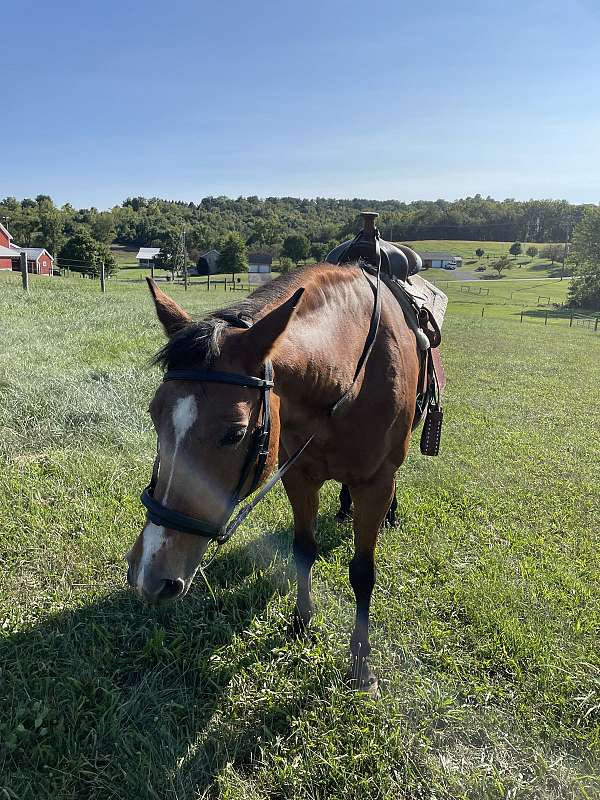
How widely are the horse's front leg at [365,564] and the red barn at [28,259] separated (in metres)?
42.8

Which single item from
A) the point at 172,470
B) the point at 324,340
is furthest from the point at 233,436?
the point at 324,340

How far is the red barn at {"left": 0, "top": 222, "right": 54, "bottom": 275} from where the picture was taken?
38938mm

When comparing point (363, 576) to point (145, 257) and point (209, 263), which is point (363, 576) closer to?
point (209, 263)

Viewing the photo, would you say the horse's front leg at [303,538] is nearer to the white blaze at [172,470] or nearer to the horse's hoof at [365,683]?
the horse's hoof at [365,683]

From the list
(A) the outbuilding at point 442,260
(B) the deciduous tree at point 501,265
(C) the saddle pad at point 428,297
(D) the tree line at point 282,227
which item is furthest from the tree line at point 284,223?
(C) the saddle pad at point 428,297

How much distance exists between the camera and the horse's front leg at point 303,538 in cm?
283

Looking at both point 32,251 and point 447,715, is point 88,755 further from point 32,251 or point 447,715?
point 32,251

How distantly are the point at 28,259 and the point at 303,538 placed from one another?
49.4 meters

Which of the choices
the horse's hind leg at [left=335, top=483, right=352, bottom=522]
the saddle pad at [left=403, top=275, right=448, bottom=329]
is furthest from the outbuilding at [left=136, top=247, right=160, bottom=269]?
the horse's hind leg at [left=335, top=483, right=352, bottom=522]

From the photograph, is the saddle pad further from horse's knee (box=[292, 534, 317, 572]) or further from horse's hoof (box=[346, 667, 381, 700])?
horse's hoof (box=[346, 667, 381, 700])

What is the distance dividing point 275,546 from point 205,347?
2.50 meters

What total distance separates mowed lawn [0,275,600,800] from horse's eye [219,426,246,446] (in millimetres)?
1518

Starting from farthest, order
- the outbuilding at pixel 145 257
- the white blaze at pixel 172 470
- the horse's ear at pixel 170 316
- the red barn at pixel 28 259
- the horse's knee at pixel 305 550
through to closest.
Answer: the outbuilding at pixel 145 257 < the red barn at pixel 28 259 < the horse's knee at pixel 305 550 < the horse's ear at pixel 170 316 < the white blaze at pixel 172 470

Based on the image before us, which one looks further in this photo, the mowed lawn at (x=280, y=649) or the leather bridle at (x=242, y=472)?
the mowed lawn at (x=280, y=649)
